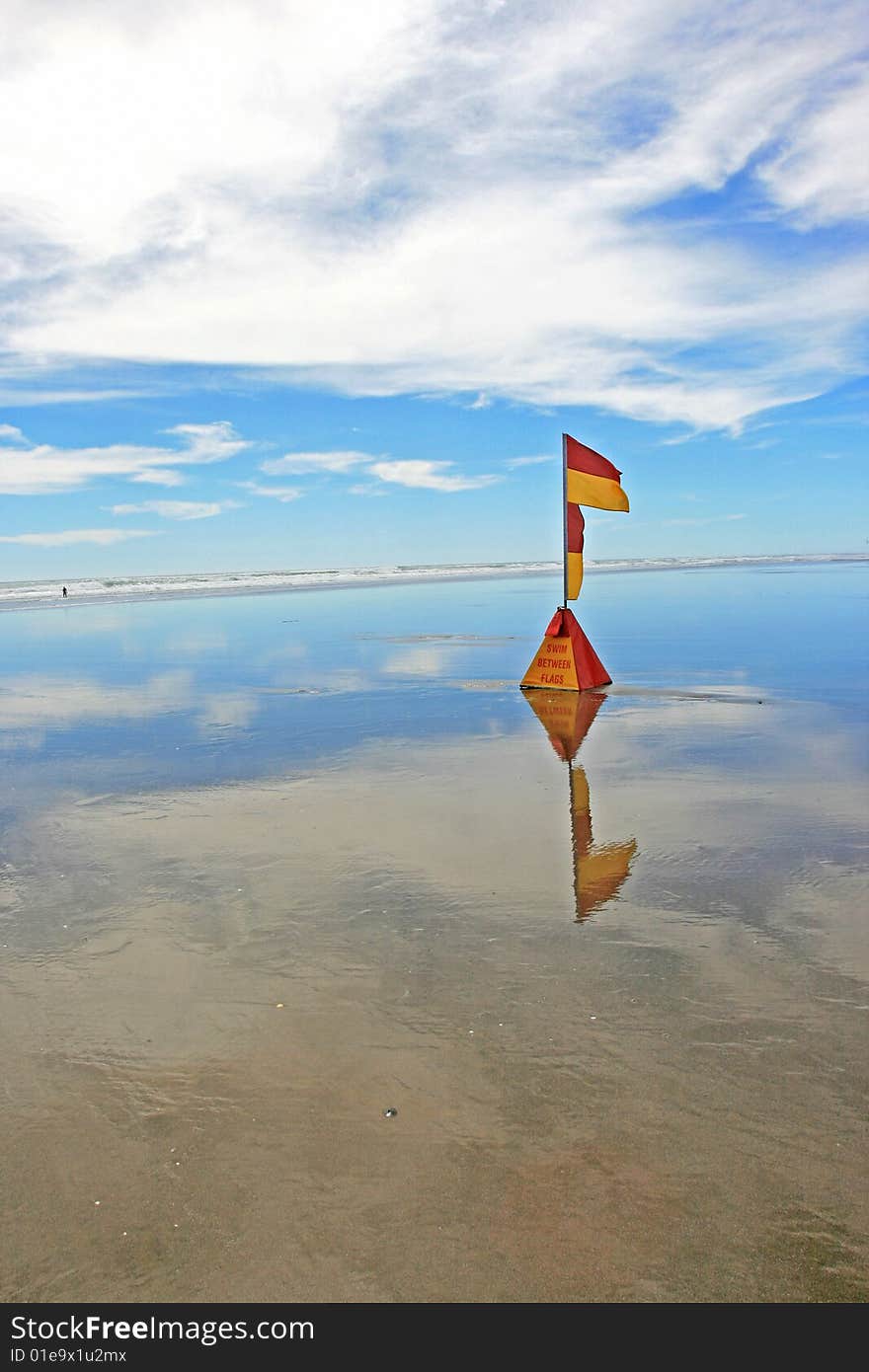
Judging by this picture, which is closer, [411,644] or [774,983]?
[774,983]

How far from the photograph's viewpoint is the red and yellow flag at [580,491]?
1234cm

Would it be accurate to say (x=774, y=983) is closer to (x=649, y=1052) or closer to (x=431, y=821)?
(x=649, y=1052)

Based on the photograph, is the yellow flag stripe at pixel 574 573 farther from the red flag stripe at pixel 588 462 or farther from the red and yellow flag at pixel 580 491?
the red flag stripe at pixel 588 462

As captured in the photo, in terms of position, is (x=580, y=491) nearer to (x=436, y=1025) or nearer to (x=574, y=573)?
(x=574, y=573)

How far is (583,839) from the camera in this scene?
19.5 feet

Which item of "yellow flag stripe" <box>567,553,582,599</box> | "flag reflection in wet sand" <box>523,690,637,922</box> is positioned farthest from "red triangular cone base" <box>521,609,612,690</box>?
"flag reflection in wet sand" <box>523,690,637,922</box>

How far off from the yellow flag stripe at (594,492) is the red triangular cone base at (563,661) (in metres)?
1.54

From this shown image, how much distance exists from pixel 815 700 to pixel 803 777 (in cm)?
400

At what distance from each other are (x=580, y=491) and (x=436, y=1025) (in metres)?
9.88

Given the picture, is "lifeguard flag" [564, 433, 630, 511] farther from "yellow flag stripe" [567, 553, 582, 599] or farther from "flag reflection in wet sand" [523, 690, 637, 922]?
"flag reflection in wet sand" [523, 690, 637, 922]

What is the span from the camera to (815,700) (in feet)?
35.8

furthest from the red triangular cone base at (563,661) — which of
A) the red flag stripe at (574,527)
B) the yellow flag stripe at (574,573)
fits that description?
the red flag stripe at (574,527)
